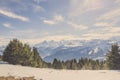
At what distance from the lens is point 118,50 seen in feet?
186

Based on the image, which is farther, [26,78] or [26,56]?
[26,56]

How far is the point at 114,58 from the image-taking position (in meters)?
55.8

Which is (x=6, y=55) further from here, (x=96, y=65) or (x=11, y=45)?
(x=96, y=65)

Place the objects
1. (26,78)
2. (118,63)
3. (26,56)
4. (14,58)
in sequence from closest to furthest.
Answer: (26,78) → (14,58) → (118,63) → (26,56)

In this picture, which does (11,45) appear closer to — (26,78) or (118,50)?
(118,50)

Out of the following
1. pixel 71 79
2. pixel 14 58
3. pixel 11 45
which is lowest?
pixel 71 79

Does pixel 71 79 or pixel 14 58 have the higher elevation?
pixel 14 58

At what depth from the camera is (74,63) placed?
147000mm

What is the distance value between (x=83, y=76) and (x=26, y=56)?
131 ft

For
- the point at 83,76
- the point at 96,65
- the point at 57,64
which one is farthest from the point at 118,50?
the point at 96,65

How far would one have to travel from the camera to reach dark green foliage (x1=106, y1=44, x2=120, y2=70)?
5412 centimetres

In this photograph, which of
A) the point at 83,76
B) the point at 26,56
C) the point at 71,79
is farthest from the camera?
the point at 26,56

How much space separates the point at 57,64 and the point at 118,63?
287 ft

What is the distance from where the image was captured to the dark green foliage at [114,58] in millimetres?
54125
